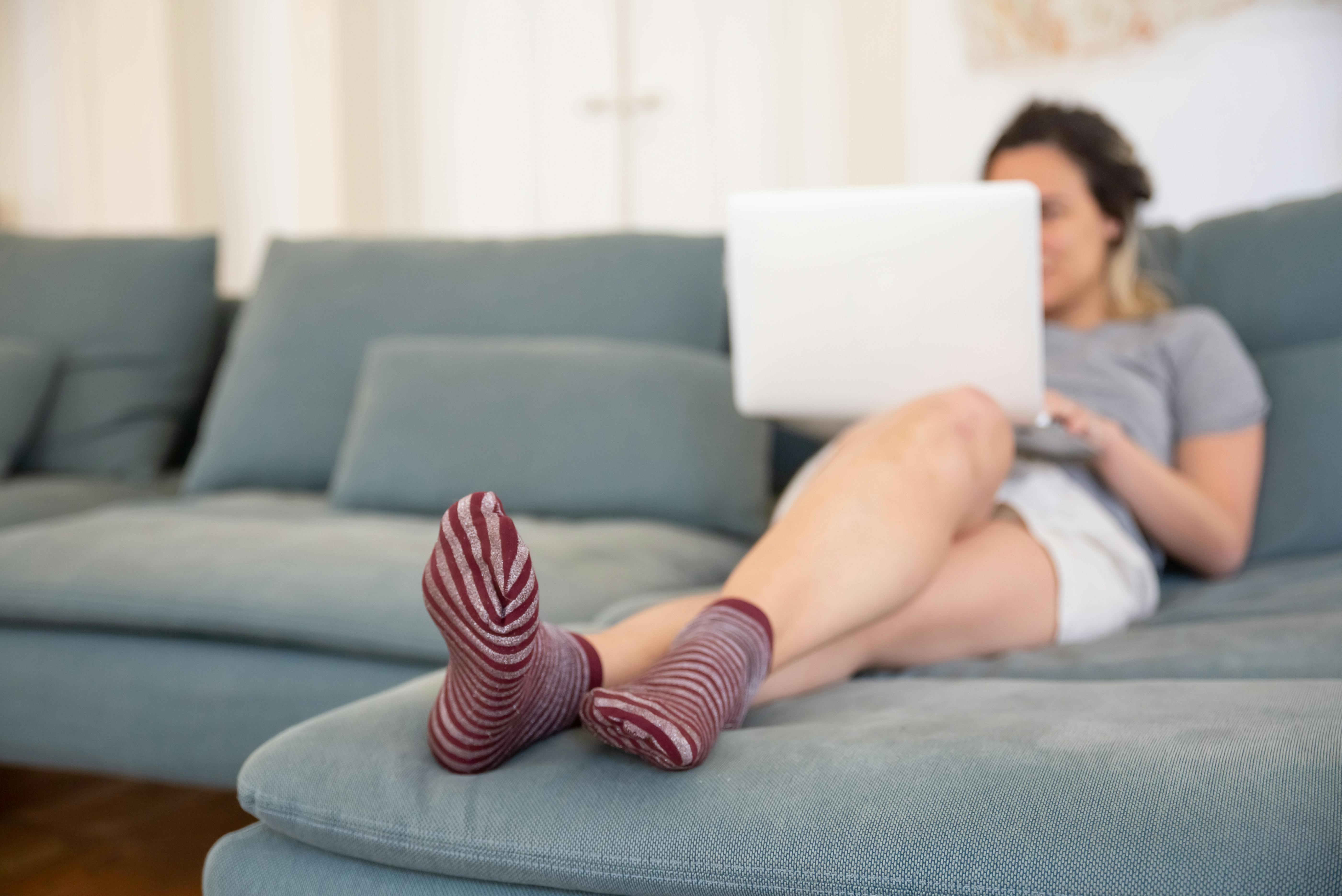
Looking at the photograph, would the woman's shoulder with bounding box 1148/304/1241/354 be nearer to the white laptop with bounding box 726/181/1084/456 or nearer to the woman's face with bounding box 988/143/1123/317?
the woman's face with bounding box 988/143/1123/317

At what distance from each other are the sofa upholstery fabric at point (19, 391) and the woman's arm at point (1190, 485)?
69.4 inches

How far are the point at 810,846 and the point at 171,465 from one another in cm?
193

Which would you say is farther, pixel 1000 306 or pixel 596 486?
pixel 596 486

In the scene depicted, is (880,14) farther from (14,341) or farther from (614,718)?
(614,718)

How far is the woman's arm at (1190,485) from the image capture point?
3.95 ft

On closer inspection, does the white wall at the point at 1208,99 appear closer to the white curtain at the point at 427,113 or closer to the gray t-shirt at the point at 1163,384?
the white curtain at the point at 427,113

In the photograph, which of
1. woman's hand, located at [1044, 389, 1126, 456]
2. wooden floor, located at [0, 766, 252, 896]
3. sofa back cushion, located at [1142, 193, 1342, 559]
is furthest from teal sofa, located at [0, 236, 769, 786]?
sofa back cushion, located at [1142, 193, 1342, 559]

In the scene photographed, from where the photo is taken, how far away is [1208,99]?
9.28 feet

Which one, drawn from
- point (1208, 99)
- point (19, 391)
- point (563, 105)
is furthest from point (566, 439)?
point (563, 105)

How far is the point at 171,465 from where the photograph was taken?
2.18m

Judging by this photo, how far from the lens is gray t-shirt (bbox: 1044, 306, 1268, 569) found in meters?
1.34

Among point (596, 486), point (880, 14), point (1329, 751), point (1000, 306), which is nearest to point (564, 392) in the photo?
point (596, 486)

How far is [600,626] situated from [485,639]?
1.22 feet

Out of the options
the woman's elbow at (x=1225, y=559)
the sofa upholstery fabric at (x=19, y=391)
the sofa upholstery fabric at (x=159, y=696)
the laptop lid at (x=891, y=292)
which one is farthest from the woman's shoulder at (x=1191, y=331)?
the sofa upholstery fabric at (x=19, y=391)
